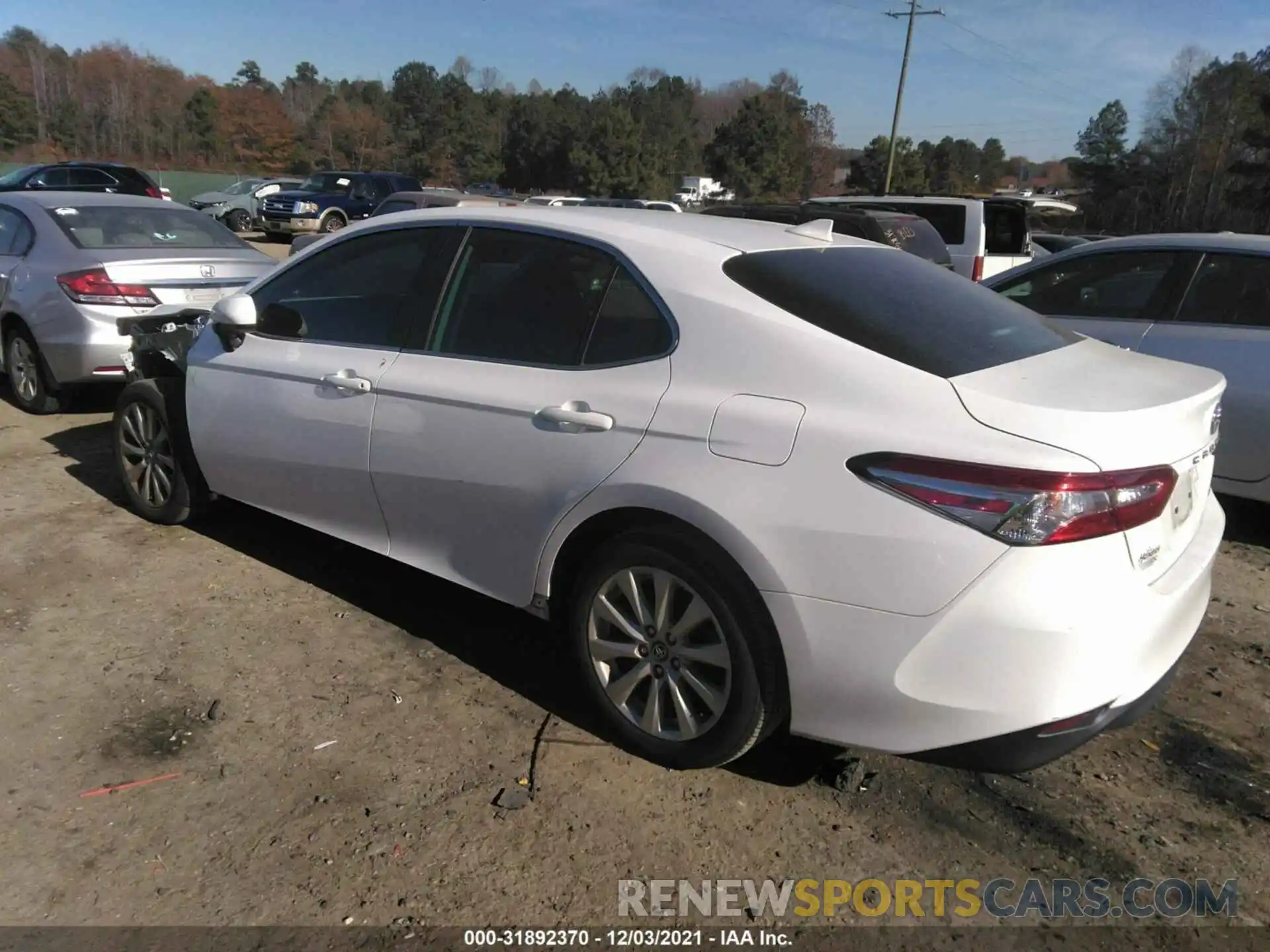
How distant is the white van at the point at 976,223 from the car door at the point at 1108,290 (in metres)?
5.50

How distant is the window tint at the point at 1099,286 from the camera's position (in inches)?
216

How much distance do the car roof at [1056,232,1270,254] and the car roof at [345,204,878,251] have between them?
2.77m

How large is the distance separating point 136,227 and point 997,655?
6740 mm

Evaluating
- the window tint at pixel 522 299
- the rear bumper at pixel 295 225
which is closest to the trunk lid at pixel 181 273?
the window tint at pixel 522 299

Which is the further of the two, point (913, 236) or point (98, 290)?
point (913, 236)

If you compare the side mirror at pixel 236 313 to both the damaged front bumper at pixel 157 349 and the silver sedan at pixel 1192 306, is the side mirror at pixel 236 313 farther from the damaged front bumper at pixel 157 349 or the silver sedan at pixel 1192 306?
the silver sedan at pixel 1192 306

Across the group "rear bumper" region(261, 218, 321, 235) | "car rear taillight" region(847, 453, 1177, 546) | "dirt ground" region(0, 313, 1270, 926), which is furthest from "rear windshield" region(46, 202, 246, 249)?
"rear bumper" region(261, 218, 321, 235)

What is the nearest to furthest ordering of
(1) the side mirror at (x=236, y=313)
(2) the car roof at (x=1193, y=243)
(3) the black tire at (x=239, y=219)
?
1. (1) the side mirror at (x=236, y=313)
2. (2) the car roof at (x=1193, y=243)
3. (3) the black tire at (x=239, y=219)

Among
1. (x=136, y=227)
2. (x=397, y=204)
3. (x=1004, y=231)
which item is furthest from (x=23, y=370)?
(x=1004, y=231)

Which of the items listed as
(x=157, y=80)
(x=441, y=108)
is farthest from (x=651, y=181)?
(x=157, y=80)

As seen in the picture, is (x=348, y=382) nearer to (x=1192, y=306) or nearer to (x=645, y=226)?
(x=645, y=226)

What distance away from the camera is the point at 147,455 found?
4.84m

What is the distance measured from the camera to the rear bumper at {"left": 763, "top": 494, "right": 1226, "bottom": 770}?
229 centimetres

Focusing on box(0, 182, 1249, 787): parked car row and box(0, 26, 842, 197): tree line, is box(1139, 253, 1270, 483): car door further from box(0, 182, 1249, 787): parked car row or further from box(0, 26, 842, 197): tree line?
box(0, 26, 842, 197): tree line
